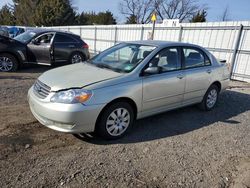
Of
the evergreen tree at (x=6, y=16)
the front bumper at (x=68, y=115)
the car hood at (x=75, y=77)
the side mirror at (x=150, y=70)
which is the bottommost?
the evergreen tree at (x=6, y=16)

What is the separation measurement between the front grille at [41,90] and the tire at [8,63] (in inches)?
202

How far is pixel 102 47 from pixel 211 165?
14.8 m

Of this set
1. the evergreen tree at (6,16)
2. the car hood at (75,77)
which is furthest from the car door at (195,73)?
the evergreen tree at (6,16)

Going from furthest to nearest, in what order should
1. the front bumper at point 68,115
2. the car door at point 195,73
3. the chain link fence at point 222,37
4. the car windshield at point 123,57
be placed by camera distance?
the chain link fence at point 222,37
the car door at point 195,73
the car windshield at point 123,57
the front bumper at point 68,115

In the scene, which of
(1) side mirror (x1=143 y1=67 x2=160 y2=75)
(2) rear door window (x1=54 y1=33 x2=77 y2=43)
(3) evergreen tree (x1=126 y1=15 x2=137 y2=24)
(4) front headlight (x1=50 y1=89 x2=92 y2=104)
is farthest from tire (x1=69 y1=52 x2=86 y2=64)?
(3) evergreen tree (x1=126 y1=15 x2=137 y2=24)

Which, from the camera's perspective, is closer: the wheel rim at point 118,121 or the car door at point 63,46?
the wheel rim at point 118,121

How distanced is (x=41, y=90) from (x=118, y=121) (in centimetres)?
130

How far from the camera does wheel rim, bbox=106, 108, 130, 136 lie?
12.3 ft

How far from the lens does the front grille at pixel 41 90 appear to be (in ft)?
11.7

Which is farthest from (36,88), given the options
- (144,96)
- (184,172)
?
(184,172)

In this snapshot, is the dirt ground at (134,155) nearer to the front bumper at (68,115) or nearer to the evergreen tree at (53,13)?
the front bumper at (68,115)

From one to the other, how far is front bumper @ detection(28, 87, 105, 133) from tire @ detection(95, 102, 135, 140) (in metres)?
0.15

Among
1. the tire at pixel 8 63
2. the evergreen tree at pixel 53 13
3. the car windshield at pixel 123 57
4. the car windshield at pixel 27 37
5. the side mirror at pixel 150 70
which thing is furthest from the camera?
the evergreen tree at pixel 53 13

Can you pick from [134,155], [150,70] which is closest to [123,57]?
[150,70]
